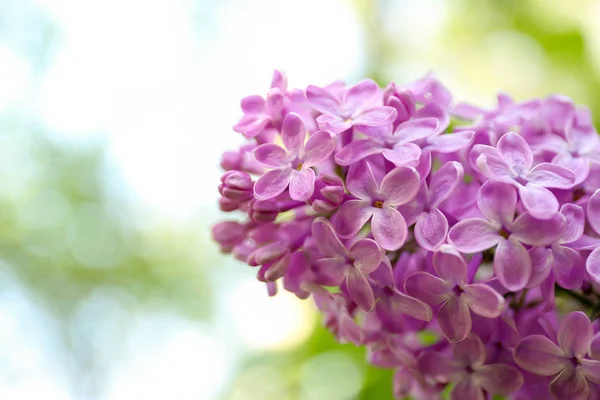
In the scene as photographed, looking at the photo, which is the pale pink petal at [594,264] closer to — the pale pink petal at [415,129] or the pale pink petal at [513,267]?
the pale pink petal at [513,267]

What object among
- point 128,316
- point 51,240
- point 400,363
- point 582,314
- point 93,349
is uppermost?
point 582,314

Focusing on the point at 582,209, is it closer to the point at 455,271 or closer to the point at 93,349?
the point at 455,271

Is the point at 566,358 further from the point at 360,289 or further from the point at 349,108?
the point at 349,108

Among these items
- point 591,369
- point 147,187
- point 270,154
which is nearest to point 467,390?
point 591,369

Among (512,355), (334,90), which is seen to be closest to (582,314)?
(512,355)

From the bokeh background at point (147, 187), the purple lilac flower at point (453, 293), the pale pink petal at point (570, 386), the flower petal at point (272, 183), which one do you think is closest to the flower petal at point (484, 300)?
the purple lilac flower at point (453, 293)

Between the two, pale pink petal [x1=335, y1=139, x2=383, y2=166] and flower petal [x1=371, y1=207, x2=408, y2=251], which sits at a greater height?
pale pink petal [x1=335, y1=139, x2=383, y2=166]

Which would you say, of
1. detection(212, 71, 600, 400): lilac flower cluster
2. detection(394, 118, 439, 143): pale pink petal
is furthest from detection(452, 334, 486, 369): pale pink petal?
detection(394, 118, 439, 143): pale pink petal

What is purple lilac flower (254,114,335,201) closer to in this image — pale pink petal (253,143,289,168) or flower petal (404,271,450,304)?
pale pink petal (253,143,289,168)
